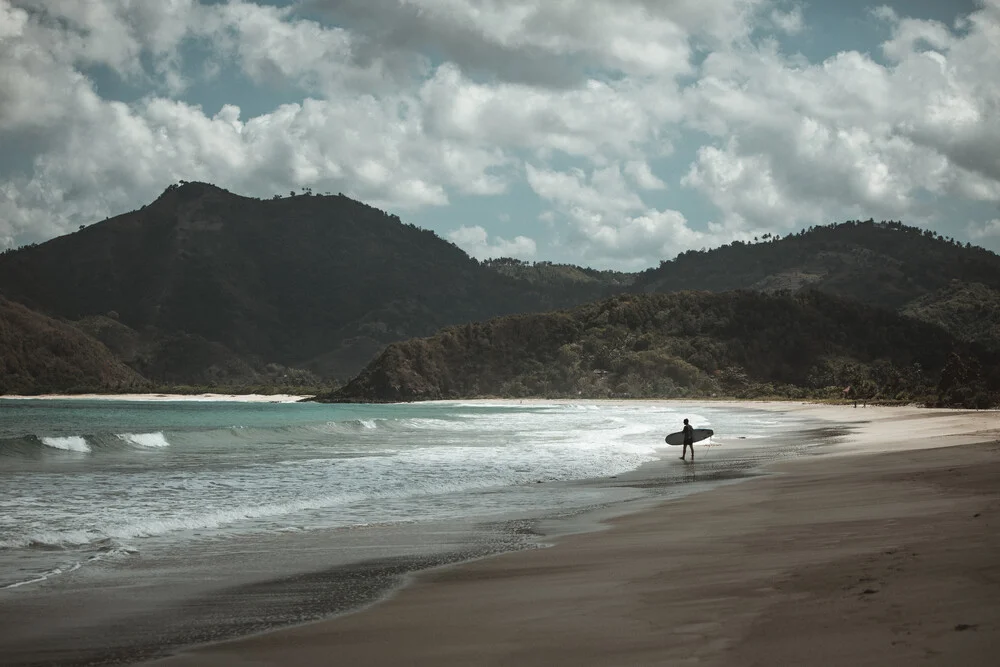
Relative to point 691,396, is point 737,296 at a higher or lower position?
higher

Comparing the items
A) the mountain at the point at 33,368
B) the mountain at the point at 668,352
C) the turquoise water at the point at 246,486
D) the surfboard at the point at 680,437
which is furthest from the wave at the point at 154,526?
the mountain at the point at 33,368

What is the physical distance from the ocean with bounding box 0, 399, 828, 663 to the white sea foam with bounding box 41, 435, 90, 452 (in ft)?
0.32

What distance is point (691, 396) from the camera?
151375mm

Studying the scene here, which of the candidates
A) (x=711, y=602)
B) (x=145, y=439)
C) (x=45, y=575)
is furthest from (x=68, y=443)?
(x=711, y=602)

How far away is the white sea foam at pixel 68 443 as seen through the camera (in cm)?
3111

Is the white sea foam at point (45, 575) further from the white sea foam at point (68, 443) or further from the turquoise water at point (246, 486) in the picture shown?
the white sea foam at point (68, 443)

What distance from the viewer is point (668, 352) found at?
17725 centimetres

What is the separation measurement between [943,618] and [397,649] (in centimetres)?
374

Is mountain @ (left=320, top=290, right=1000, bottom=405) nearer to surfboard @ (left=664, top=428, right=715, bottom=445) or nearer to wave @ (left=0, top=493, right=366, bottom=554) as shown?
surfboard @ (left=664, top=428, right=715, bottom=445)

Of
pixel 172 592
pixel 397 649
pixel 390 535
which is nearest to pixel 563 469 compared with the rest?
pixel 390 535

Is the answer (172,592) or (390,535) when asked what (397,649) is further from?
(390,535)

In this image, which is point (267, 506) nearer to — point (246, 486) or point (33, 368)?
point (246, 486)

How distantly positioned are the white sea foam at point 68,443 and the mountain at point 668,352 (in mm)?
130611

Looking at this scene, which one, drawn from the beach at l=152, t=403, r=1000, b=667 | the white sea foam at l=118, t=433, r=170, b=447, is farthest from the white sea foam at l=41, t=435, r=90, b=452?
the beach at l=152, t=403, r=1000, b=667
